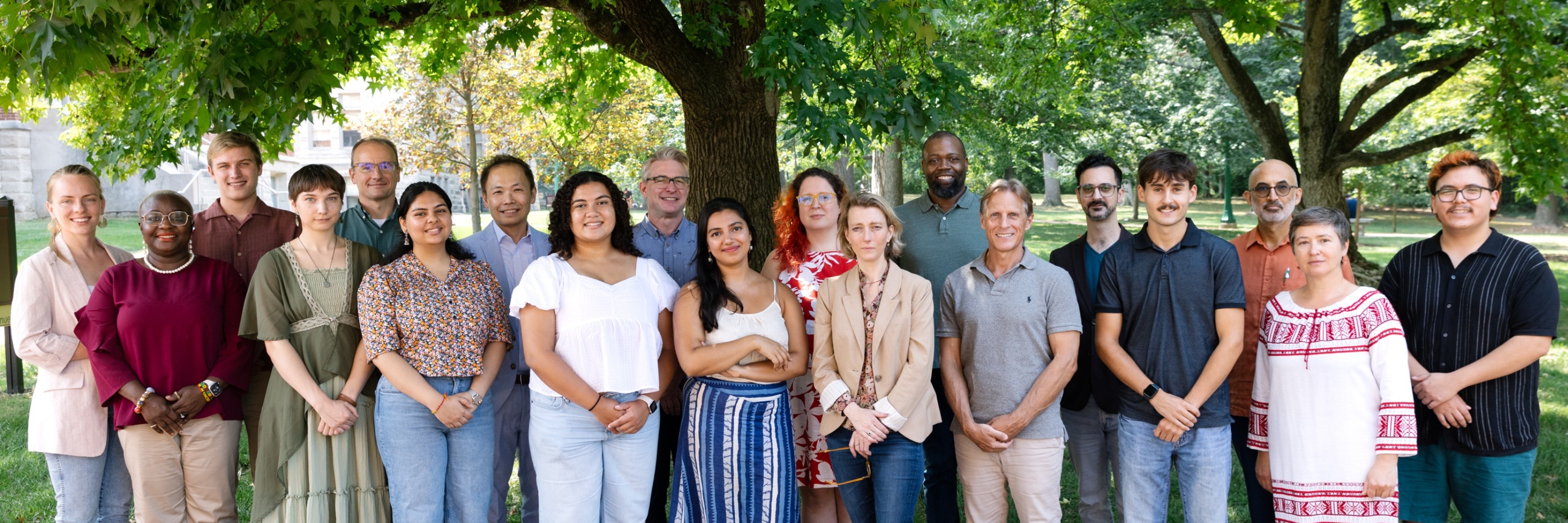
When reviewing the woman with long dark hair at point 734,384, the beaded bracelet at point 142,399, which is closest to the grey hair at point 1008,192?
the woman with long dark hair at point 734,384

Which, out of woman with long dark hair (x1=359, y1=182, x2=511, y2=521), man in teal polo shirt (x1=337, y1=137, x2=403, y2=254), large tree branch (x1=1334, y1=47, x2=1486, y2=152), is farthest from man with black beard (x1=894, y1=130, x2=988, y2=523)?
large tree branch (x1=1334, y1=47, x2=1486, y2=152)

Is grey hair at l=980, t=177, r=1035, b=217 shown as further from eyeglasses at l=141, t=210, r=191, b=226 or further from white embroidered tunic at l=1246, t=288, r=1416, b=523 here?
eyeglasses at l=141, t=210, r=191, b=226

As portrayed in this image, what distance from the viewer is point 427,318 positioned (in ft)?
11.7

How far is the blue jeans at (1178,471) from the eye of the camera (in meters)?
3.54

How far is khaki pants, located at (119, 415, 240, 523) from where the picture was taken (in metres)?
3.70

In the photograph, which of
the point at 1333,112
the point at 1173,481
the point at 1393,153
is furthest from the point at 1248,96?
the point at 1173,481

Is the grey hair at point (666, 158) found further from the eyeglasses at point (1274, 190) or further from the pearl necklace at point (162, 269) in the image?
the eyeglasses at point (1274, 190)

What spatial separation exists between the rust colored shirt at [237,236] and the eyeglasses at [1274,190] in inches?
169

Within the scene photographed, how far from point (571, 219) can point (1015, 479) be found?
2046mm

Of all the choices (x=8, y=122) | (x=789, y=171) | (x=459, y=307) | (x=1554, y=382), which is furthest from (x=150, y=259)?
(x=789, y=171)

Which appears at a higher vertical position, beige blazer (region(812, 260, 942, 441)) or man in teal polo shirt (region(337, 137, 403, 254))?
man in teal polo shirt (region(337, 137, 403, 254))

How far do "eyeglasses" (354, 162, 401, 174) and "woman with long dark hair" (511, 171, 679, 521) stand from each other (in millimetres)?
1300

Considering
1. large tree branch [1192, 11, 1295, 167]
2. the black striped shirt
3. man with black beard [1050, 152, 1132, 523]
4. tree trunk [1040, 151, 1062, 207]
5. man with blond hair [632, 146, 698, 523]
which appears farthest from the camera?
tree trunk [1040, 151, 1062, 207]

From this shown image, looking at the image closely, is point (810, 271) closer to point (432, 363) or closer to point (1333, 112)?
point (432, 363)
